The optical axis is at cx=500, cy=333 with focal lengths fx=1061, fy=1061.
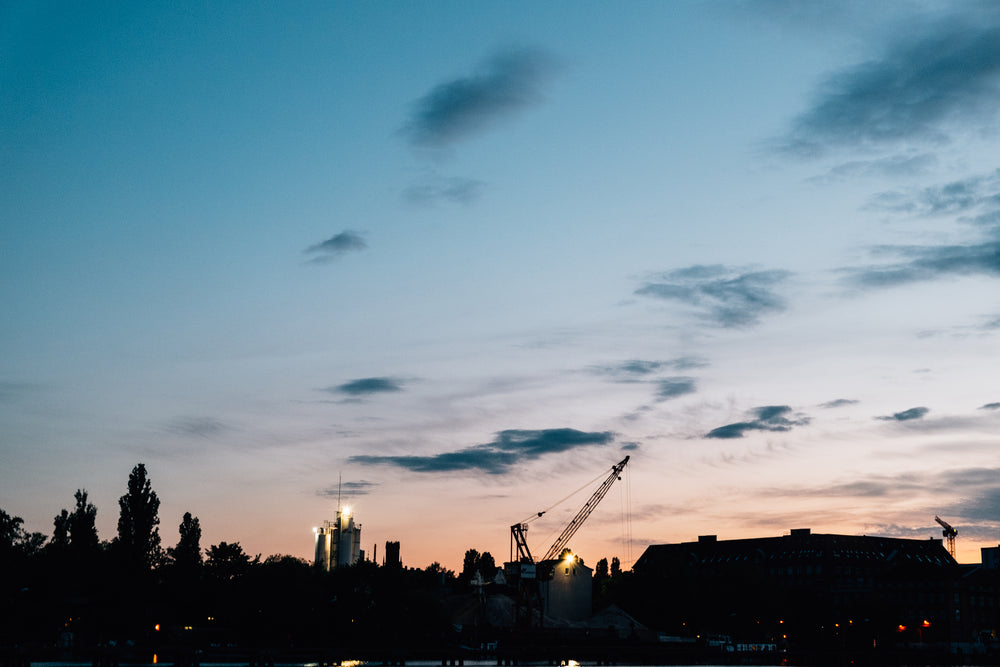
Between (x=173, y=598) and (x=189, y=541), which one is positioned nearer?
(x=173, y=598)

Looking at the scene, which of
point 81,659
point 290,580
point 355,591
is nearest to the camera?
point 81,659

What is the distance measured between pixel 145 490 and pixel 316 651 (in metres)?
46.4

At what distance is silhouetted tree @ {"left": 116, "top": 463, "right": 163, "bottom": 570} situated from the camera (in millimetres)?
153500

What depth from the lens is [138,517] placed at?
154 meters

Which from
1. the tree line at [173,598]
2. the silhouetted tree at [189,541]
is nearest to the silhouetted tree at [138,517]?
the tree line at [173,598]

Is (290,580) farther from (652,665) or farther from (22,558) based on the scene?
(652,665)

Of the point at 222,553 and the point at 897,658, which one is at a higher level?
the point at 222,553

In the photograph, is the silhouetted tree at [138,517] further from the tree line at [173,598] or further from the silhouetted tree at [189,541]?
the silhouetted tree at [189,541]

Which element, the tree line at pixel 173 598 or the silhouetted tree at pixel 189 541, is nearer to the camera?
the tree line at pixel 173 598

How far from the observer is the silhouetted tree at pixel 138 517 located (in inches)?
6043

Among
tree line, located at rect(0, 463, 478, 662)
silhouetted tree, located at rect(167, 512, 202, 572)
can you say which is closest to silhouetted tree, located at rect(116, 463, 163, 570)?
tree line, located at rect(0, 463, 478, 662)

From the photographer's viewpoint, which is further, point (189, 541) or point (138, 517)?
point (189, 541)

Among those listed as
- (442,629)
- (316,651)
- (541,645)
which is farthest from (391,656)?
(541,645)

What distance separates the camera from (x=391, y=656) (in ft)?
427
